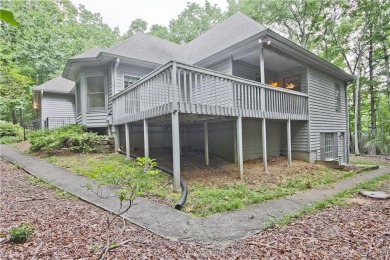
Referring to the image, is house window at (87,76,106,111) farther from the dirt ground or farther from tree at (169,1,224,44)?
tree at (169,1,224,44)

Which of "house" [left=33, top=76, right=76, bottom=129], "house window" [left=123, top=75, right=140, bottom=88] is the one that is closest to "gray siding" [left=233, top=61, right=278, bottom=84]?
"house window" [left=123, top=75, right=140, bottom=88]

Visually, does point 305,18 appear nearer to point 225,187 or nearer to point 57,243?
point 225,187

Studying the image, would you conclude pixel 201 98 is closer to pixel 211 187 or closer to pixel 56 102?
pixel 211 187

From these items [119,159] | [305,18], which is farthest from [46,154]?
[305,18]

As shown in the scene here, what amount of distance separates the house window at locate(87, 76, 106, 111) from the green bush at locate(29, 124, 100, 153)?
1732 millimetres

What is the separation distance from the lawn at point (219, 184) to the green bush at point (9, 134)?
915 cm

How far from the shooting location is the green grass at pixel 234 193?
429 cm

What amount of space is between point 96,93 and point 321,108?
460 inches

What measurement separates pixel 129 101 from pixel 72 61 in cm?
417

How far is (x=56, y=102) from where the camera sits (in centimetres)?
1619

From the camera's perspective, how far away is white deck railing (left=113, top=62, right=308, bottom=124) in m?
5.45

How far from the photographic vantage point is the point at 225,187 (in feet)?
19.1

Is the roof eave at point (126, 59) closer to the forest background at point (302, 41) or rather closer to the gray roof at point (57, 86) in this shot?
the gray roof at point (57, 86)

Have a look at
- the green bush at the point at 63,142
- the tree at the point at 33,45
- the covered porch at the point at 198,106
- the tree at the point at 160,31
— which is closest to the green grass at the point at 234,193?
the covered porch at the point at 198,106
